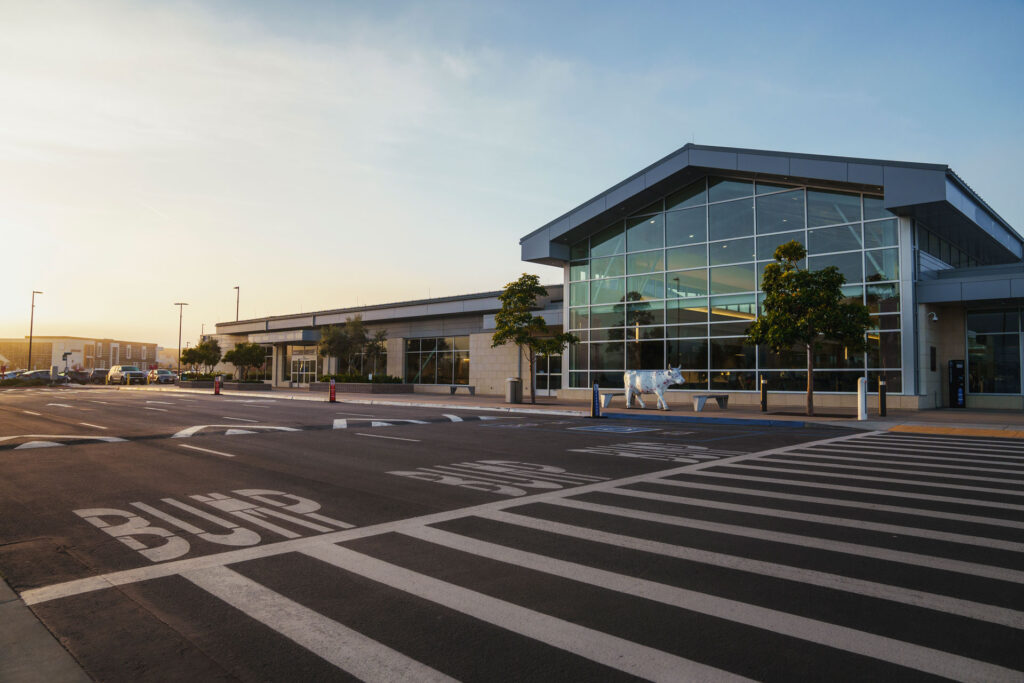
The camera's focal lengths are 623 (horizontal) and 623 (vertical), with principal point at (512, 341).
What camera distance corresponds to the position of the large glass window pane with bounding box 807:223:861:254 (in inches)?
960

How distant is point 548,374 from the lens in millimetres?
37312

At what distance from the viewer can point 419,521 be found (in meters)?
6.30

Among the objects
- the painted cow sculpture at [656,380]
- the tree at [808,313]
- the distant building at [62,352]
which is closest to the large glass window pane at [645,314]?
the painted cow sculpture at [656,380]

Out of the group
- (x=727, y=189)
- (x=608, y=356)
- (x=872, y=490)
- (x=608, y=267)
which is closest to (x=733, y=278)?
(x=727, y=189)

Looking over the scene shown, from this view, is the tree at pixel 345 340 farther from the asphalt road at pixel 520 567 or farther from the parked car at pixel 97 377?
the parked car at pixel 97 377

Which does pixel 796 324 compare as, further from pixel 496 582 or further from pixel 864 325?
pixel 496 582

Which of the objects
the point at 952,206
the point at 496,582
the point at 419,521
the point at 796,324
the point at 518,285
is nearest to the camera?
the point at 496,582

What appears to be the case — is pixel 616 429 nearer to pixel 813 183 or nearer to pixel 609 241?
pixel 813 183

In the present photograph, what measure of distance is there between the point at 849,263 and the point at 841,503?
20.3 metres

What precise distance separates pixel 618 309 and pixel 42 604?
28540mm

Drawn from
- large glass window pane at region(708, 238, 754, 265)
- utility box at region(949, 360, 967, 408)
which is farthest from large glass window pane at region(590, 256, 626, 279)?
utility box at region(949, 360, 967, 408)

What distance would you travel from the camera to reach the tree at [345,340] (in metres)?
46.8

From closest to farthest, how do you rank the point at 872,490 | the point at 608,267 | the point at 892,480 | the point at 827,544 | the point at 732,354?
the point at 827,544 < the point at 872,490 < the point at 892,480 < the point at 732,354 < the point at 608,267

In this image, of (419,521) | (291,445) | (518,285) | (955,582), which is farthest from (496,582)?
→ (518,285)
